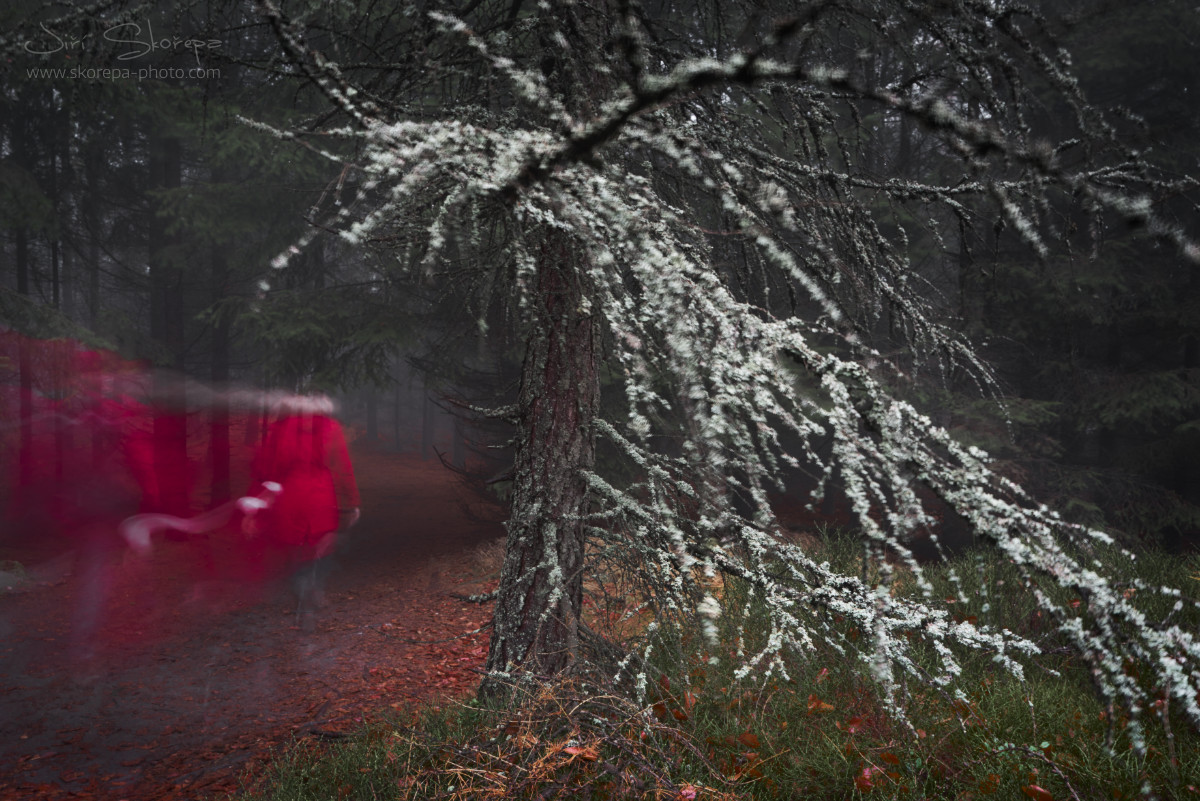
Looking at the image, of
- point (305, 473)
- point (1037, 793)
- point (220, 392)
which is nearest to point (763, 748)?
point (1037, 793)

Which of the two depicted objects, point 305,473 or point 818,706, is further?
point 305,473

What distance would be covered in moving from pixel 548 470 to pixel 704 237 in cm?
154

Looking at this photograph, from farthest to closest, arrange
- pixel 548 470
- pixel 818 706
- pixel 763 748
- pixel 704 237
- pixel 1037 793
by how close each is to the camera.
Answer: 1. pixel 818 706
2. pixel 763 748
3. pixel 548 470
4. pixel 1037 793
5. pixel 704 237

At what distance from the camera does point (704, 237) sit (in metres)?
2.96

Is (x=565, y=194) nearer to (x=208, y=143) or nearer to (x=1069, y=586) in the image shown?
(x=1069, y=586)

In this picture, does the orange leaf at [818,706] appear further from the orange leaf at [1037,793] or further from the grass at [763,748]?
the orange leaf at [1037,793]

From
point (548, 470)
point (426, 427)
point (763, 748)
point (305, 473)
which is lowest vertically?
point (426, 427)

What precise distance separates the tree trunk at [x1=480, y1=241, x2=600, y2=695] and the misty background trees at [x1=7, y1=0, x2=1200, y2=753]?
20 mm

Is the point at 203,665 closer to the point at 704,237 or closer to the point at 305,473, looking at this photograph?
the point at 305,473

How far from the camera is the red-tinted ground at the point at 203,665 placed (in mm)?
5168

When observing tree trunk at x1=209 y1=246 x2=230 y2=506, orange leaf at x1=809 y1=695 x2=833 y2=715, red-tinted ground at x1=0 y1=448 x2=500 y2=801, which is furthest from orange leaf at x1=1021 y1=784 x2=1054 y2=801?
tree trunk at x1=209 y1=246 x2=230 y2=506

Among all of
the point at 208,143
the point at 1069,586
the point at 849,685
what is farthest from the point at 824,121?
the point at 208,143

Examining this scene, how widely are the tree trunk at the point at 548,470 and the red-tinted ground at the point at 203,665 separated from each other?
4.78 ft

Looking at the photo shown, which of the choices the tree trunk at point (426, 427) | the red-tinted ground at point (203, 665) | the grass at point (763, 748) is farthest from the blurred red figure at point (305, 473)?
the tree trunk at point (426, 427)
